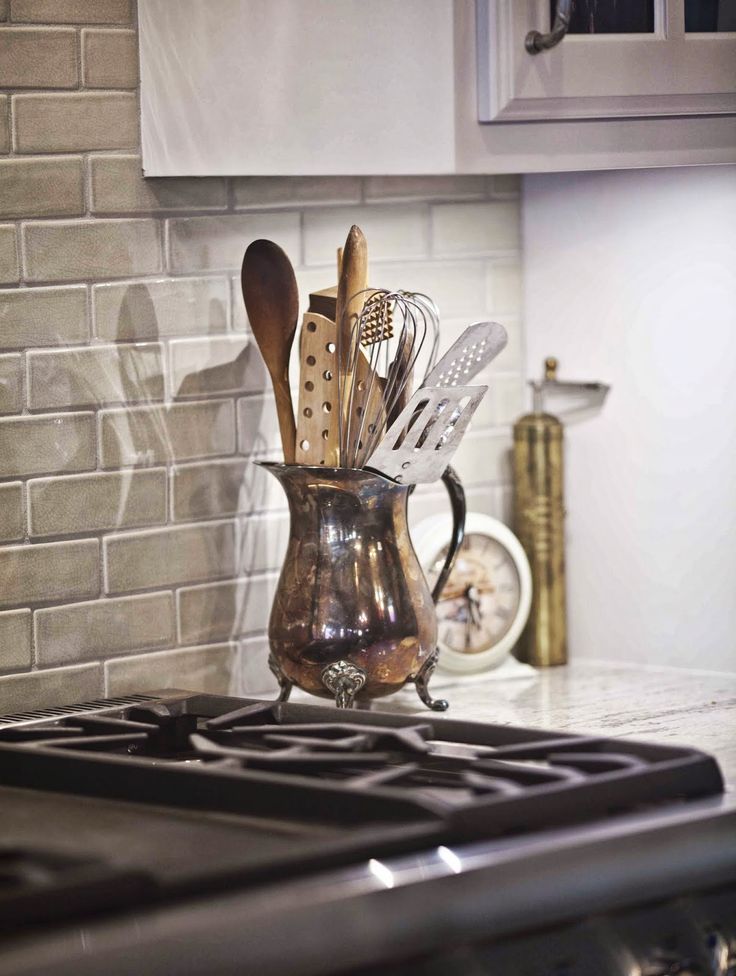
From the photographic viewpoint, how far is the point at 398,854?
2.35ft

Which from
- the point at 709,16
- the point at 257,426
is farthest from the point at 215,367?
the point at 709,16

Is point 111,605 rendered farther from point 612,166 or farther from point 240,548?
point 612,166

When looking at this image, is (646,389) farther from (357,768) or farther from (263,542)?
(357,768)

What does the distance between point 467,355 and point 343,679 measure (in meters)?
0.32

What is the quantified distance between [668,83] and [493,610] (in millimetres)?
608

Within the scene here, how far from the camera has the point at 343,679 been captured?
54.9 inches

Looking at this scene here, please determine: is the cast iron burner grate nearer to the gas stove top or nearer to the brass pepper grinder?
the gas stove top

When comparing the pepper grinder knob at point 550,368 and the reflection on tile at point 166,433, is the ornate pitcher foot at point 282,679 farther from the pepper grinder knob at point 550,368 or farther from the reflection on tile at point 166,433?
the pepper grinder knob at point 550,368

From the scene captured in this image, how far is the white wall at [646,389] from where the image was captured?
5.65 ft

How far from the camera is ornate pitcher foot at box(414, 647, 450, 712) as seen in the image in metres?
1.46

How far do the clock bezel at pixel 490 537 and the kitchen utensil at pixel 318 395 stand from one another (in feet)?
0.80

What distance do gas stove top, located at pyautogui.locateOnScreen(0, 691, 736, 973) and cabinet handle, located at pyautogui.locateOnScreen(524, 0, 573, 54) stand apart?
770 millimetres

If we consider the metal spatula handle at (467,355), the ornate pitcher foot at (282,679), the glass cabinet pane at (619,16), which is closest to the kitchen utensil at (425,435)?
the metal spatula handle at (467,355)

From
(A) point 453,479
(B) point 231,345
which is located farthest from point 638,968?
(B) point 231,345
